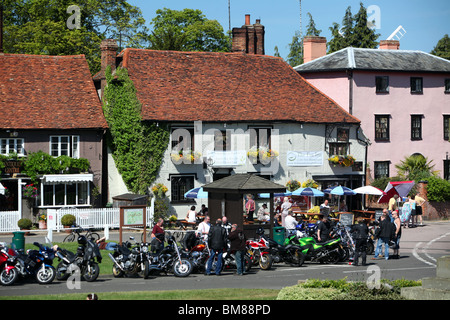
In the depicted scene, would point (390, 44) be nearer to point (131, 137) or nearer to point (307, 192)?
point (307, 192)

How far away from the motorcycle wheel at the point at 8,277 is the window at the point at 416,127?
34.0m

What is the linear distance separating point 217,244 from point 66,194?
661 inches

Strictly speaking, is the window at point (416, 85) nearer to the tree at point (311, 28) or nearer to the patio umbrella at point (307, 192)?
the patio umbrella at point (307, 192)

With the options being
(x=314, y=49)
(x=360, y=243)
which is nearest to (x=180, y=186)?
(x=360, y=243)

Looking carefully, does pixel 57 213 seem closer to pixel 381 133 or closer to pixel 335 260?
pixel 335 260

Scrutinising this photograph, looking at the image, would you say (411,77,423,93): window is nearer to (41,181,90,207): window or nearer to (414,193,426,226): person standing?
(414,193,426,226): person standing

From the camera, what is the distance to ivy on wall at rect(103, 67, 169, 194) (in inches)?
1582

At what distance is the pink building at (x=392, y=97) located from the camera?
159ft

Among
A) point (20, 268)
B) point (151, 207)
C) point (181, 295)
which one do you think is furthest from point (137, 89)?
→ point (181, 295)

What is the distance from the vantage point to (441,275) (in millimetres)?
17125

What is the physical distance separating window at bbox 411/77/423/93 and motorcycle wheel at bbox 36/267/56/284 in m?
33.9

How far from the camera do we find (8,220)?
36000 millimetres

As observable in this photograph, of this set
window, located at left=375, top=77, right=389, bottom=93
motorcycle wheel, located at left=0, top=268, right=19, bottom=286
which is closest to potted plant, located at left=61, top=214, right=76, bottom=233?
motorcycle wheel, located at left=0, top=268, right=19, bottom=286

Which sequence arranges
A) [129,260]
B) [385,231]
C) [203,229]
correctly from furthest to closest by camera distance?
Result: [385,231]
[203,229]
[129,260]
